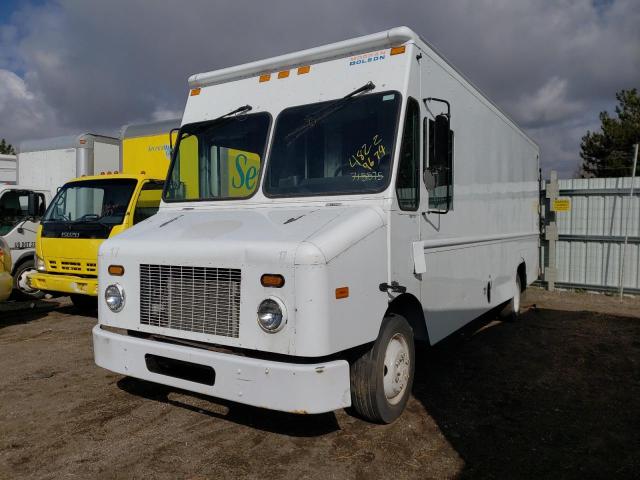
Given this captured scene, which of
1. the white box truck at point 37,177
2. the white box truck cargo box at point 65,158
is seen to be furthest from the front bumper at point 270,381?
the white box truck cargo box at point 65,158

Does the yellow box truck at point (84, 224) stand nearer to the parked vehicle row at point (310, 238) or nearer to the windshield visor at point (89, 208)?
the windshield visor at point (89, 208)

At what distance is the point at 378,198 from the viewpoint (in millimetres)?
4031

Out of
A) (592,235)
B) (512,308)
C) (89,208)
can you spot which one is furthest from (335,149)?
(592,235)

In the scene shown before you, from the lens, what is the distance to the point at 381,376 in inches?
152

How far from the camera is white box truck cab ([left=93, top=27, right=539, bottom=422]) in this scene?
134 inches

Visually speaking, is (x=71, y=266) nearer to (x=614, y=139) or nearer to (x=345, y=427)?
(x=345, y=427)

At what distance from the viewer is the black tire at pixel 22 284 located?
10.1m

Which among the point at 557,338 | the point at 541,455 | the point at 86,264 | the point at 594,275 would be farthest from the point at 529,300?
the point at 86,264

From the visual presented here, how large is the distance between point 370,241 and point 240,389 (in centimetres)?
134

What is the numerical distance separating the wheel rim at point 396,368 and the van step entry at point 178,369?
131 cm

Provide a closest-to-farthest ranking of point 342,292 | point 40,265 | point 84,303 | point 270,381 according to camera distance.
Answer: point 270,381
point 342,292
point 40,265
point 84,303

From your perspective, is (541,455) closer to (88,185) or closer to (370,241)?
(370,241)

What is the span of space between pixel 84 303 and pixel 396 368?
6627mm

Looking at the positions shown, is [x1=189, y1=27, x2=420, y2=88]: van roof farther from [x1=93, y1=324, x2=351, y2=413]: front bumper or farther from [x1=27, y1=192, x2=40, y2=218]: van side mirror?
[x1=27, y1=192, x2=40, y2=218]: van side mirror
